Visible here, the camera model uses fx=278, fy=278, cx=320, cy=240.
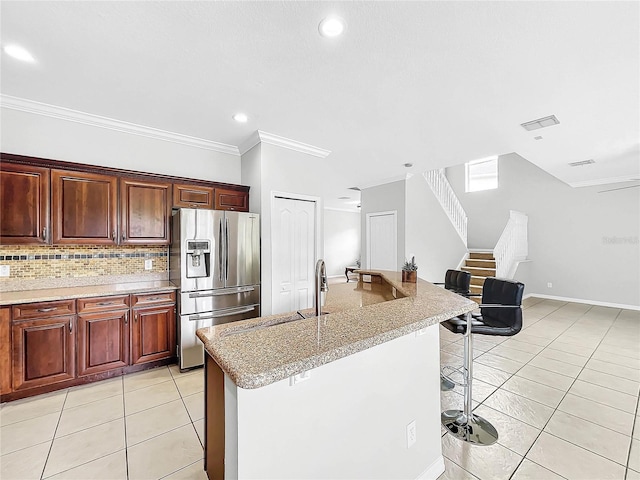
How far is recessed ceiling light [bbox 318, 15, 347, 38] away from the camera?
176cm

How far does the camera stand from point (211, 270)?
10.4ft

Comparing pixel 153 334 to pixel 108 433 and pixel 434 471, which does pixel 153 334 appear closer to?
pixel 108 433

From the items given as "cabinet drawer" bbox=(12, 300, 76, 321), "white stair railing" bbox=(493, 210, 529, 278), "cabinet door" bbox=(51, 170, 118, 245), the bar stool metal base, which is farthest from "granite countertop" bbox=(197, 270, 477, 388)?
"white stair railing" bbox=(493, 210, 529, 278)

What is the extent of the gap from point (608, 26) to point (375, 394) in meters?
2.71

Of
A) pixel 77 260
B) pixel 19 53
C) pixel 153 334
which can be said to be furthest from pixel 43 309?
pixel 19 53

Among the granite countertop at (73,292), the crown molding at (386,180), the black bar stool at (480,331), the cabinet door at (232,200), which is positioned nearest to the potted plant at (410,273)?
the black bar stool at (480,331)

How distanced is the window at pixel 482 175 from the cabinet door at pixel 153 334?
8.35m

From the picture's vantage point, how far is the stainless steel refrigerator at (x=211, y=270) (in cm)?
304

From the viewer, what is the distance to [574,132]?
3355 mm

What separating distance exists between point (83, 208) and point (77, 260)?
2.09 ft

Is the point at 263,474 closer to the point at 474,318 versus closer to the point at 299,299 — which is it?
the point at 474,318

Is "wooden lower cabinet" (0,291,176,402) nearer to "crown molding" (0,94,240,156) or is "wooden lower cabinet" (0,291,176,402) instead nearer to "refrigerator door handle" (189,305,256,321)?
"refrigerator door handle" (189,305,256,321)

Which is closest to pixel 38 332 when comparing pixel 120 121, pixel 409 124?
pixel 120 121

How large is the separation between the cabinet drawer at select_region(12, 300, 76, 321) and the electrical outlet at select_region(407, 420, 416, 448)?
3014 millimetres
